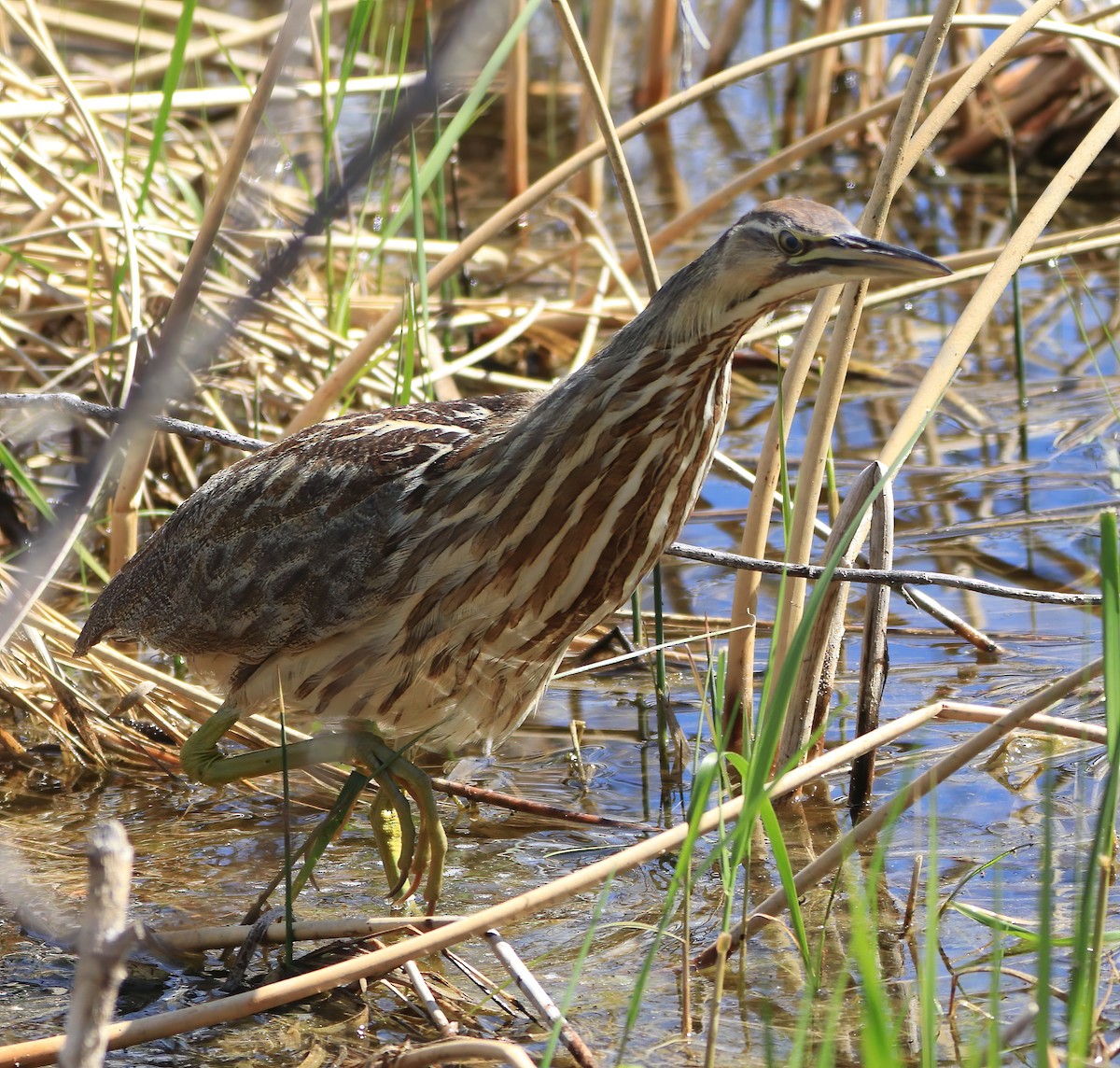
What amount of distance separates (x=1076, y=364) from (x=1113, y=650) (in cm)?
350

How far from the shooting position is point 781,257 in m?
2.21

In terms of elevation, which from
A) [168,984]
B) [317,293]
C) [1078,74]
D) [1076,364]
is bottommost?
[168,984]

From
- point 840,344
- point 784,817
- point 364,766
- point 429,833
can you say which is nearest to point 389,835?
point 364,766

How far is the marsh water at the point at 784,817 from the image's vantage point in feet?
7.89

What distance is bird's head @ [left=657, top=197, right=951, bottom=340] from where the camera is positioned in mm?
2168

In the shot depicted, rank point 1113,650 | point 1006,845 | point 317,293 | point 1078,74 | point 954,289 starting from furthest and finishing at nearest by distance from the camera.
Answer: point 1078,74, point 954,289, point 317,293, point 1006,845, point 1113,650

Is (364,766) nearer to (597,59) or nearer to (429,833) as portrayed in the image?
(429,833)

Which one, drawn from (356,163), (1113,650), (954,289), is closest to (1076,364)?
(954,289)

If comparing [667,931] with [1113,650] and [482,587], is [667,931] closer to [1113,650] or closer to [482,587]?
[482,587]

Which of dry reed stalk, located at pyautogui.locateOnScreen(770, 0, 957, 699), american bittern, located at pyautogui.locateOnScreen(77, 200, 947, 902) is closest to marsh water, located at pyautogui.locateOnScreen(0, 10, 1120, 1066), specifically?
american bittern, located at pyautogui.locateOnScreen(77, 200, 947, 902)

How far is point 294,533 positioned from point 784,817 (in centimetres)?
105

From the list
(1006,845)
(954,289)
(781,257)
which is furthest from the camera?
A: (954,289)

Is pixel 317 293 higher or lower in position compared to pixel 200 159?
lower

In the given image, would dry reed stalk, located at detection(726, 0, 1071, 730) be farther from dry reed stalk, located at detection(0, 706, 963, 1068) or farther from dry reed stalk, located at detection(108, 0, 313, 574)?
dry reed stalk, located at detection(108, 0, 313, 574)
